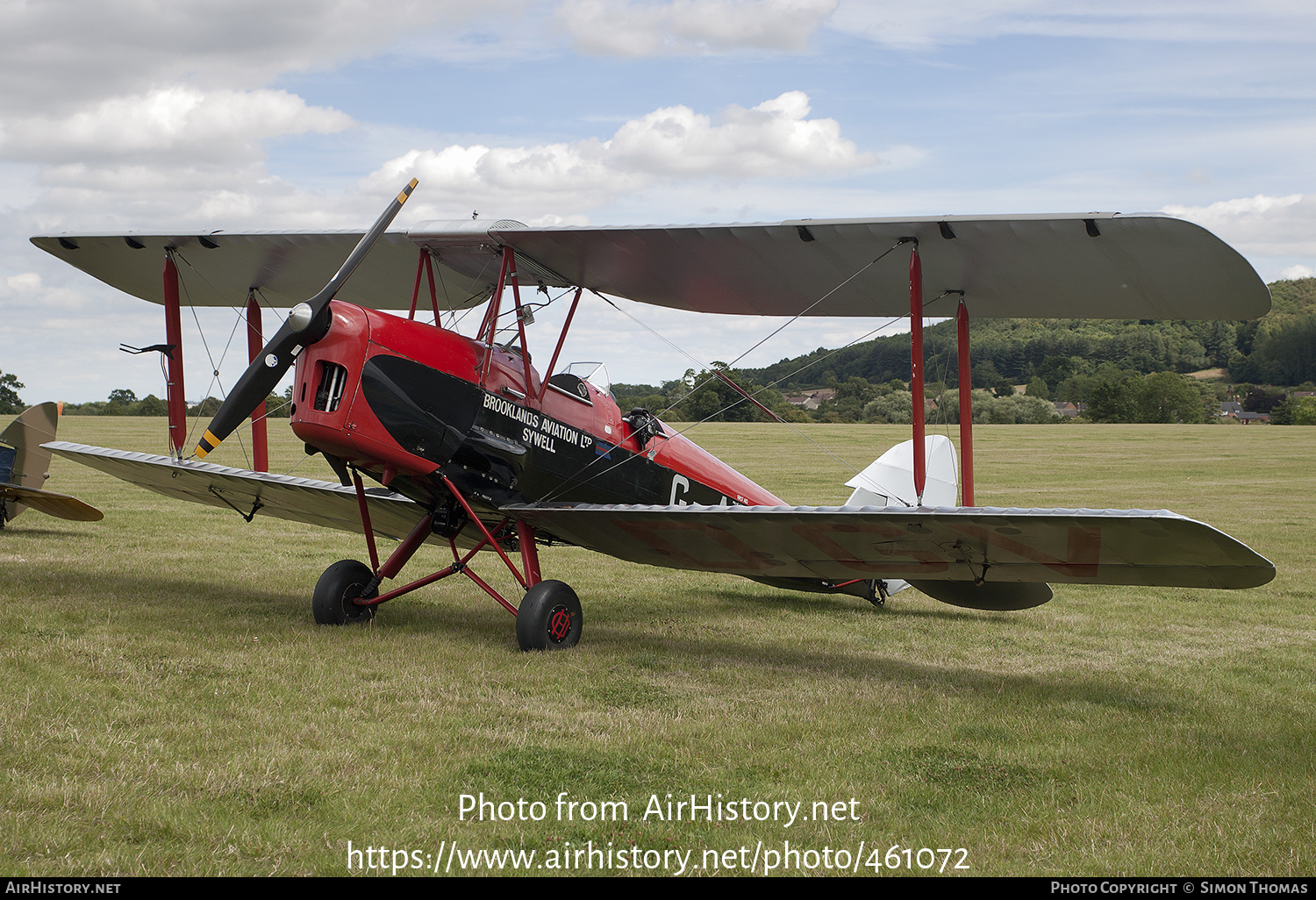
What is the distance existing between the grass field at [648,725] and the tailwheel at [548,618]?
0.15m

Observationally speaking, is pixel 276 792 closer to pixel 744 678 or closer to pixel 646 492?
pixel 744 678

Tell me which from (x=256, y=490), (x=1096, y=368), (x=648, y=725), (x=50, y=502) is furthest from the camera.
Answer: (x=1096, y=368)

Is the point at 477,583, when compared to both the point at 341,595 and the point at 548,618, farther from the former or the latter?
the point at 341,595

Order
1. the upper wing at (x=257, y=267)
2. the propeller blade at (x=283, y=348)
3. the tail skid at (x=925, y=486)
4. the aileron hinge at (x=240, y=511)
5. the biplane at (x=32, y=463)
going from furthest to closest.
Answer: the biplane at (x=32, y=463)
the aileron hinge at (x=240, y=511)
the upper wing at (x=257, y=267)
the tail skid at (x=925, y=486)
the propeller blade at (x=283, y=348)

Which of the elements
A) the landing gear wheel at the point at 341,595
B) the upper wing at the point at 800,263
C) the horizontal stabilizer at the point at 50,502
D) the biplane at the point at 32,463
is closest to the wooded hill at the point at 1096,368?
the upper wing at the point at 800,263

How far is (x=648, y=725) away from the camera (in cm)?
502

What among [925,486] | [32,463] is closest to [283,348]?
[925,486]

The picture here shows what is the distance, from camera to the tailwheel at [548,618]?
6660mm

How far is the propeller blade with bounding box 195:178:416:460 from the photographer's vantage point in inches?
236

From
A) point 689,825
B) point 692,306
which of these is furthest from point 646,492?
point 689,825

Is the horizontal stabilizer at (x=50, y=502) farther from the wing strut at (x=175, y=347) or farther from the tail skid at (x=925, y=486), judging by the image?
the tail skid at (x=925, y=486)

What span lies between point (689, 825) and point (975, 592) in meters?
4.44

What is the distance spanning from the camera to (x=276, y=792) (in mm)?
3852

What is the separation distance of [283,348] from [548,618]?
243 cm
